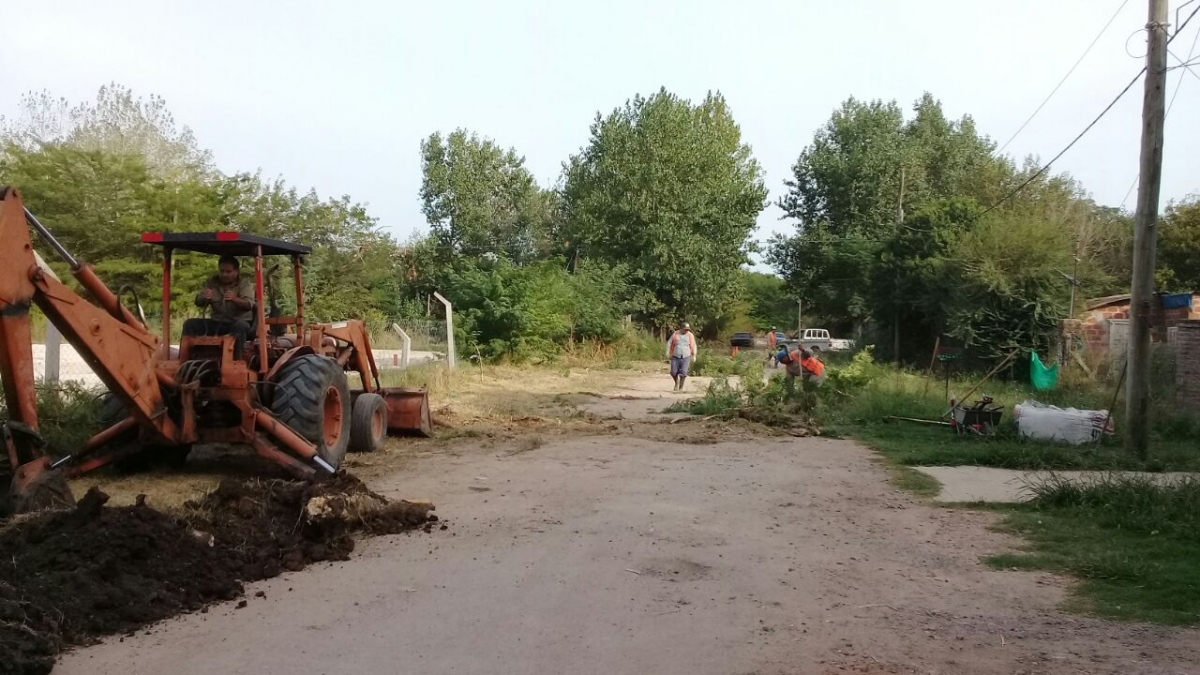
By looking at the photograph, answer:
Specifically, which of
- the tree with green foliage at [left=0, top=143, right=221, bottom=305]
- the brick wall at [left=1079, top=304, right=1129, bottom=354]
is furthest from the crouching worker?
the tree with green foliage at [left=0, top=143, right=221, bottom=305]

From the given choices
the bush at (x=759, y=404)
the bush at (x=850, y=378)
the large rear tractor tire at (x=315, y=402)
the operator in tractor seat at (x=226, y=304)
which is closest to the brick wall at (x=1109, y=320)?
the bush at (x=850, y=378)

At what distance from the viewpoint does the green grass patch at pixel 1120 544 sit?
595cm

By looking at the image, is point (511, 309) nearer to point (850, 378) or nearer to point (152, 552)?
point (850, 378)

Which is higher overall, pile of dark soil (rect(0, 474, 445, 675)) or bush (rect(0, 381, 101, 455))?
bush (rect(0, 381, 101, 455))

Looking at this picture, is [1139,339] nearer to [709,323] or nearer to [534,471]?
[534,471]

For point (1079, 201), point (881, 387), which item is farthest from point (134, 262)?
point (1079, 201)

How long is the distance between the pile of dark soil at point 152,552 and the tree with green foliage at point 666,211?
37.8m

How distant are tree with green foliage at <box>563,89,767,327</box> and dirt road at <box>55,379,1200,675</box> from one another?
35876 mm

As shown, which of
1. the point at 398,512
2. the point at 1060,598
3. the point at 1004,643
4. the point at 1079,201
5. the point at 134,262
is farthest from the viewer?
the point at 1079,201

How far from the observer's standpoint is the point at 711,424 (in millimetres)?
15219

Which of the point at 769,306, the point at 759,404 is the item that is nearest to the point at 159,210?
the point at 759,404

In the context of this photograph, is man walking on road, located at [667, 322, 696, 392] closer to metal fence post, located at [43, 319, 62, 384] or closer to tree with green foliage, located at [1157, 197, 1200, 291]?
metal fence post, located at [43, 319, 62, 384]

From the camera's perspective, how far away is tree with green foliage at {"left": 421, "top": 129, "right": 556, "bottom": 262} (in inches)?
1821

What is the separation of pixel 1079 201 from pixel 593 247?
23427mm
